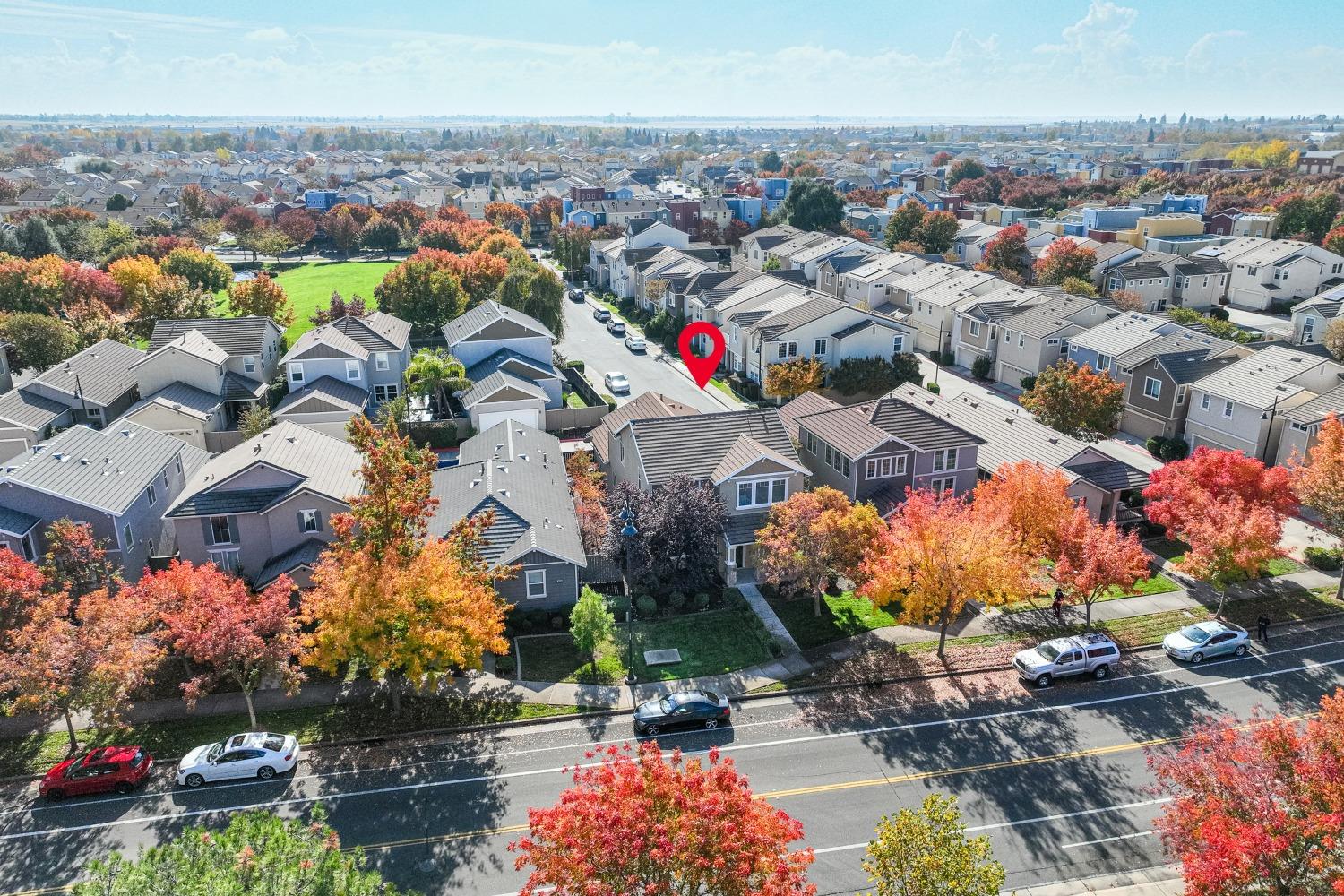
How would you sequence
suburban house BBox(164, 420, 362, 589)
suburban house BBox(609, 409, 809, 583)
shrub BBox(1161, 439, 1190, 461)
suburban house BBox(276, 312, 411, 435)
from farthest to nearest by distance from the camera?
1. suburban house BBox(276, 312, 411, 435)
2. shrub BBox(1161, 439, 1190, 461)
3. suburban house BBox(609, 409, 809, 583)
4. suburban house BBox(164, 420, 362, 589)

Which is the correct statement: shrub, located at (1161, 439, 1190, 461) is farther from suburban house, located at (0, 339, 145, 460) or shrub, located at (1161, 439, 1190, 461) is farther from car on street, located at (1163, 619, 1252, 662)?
suburban house, located at (0, 339, 145, 460)

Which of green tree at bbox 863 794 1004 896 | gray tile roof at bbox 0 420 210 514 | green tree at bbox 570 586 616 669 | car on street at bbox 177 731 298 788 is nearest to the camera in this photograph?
green tree at bbox 863 794 1004 896

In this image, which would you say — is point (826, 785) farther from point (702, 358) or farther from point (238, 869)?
point (702, 358)

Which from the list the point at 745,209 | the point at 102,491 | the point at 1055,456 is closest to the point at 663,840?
the point at 102,491

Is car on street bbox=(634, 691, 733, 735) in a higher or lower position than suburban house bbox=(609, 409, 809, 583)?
lower

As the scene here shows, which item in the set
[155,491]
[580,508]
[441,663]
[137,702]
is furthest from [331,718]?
[155,491]

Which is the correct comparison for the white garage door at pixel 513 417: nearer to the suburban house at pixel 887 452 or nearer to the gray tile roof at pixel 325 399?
the gray tile roof at pixel 325 399

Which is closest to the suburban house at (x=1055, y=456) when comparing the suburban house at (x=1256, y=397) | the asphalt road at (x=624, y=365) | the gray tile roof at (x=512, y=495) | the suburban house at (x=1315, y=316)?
the suburban house at (x=1256, y=397)

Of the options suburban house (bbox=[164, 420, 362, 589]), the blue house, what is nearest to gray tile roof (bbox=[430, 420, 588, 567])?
suburban house (bbox=[164, 420, 362, 589])

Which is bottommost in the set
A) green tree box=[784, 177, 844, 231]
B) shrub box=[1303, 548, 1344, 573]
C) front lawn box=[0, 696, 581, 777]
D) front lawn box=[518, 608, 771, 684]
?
front lawn box=[518, 608, 771, 684]
